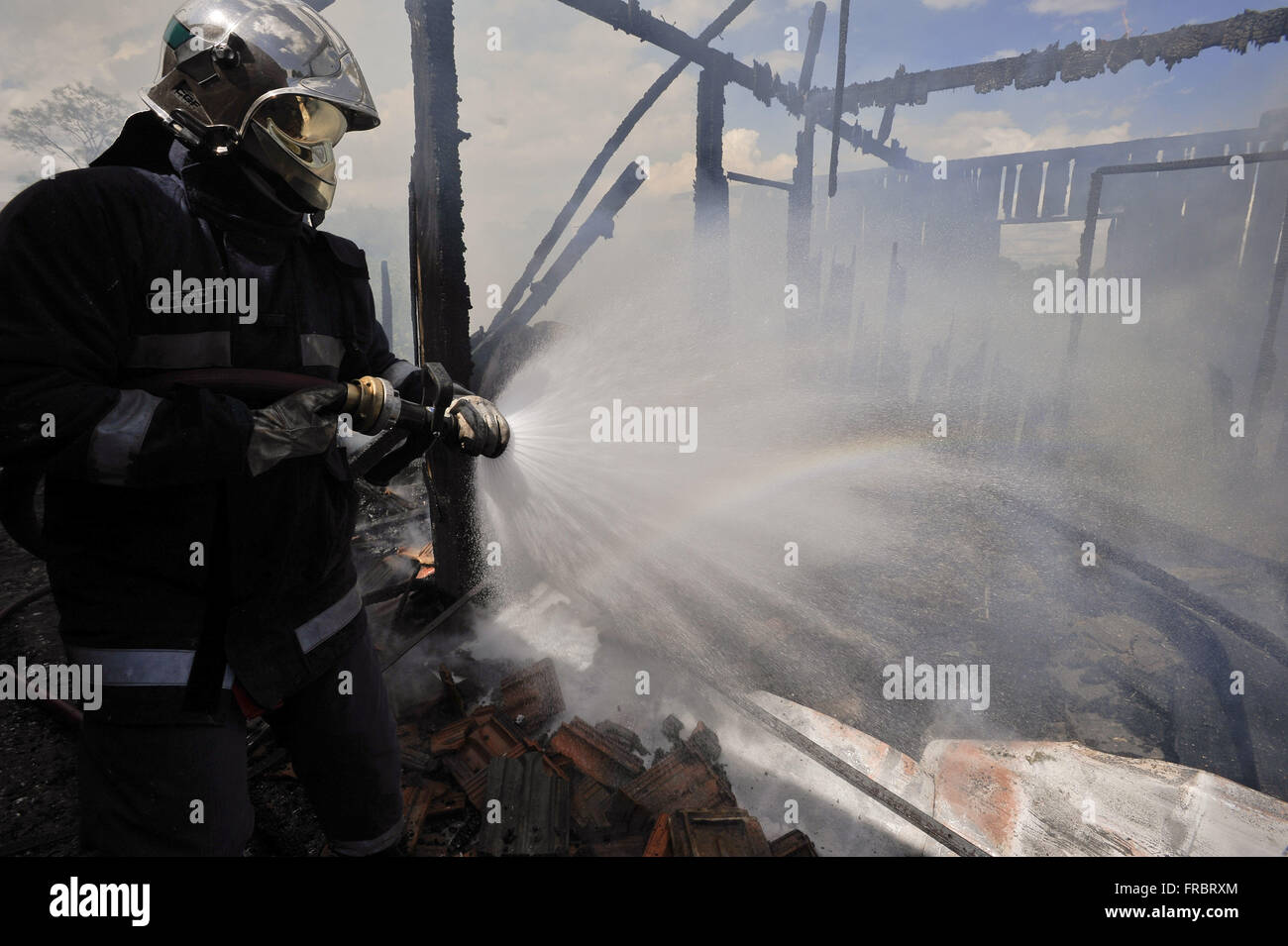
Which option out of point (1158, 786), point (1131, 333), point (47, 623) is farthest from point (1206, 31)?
point (47, 623)

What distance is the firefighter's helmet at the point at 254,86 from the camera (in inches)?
77.6

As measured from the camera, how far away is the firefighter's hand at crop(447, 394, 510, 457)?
8.59 feet

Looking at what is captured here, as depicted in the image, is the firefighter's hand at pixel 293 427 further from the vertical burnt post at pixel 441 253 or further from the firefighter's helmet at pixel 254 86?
the vertical burnt post at pixel 441 253

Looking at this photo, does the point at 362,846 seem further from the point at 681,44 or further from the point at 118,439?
the point at 681,44

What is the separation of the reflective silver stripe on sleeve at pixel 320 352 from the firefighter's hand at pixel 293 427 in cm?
17

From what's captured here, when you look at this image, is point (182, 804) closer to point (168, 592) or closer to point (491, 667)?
point (168, 592)

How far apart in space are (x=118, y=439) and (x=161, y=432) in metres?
0.09

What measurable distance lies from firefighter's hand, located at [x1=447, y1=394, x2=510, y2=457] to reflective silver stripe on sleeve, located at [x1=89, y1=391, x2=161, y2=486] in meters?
1.12

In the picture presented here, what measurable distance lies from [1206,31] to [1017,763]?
15.1m

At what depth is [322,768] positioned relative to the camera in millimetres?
2232

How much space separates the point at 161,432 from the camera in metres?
1.62

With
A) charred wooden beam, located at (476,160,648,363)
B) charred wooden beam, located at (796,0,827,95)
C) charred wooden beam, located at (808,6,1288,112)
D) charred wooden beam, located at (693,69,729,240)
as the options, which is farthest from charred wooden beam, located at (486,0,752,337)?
charred wooden beam, located at (808,6,1288,112)

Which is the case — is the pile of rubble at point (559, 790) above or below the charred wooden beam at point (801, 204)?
below

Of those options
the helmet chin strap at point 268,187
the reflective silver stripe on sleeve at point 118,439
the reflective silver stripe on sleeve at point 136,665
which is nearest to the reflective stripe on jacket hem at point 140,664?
the reflective silver stripe on sleeve at point 136,665
